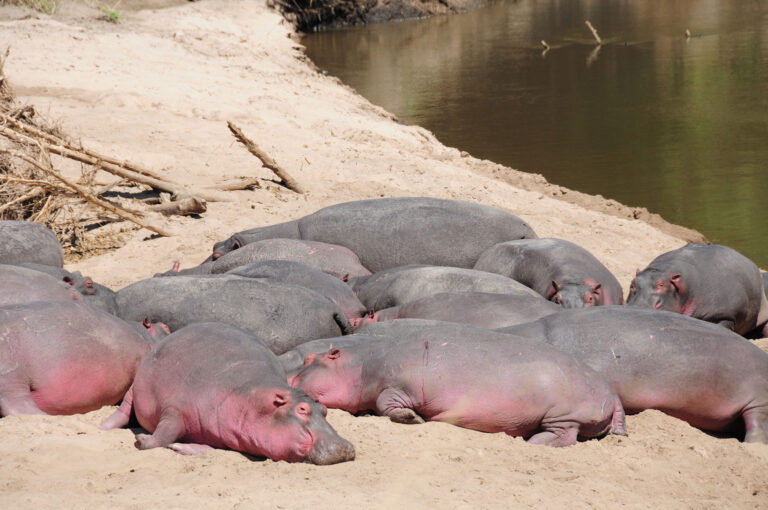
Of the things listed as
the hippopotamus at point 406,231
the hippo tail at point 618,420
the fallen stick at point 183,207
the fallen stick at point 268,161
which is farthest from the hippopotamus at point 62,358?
the fallen stick at point 268,161

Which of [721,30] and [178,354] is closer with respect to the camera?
[178,354]

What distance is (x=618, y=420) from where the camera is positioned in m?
4.77

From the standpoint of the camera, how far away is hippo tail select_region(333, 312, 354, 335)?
5789 millimetres

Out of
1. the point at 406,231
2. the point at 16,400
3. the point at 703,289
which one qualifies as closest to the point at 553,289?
the point at 703,289

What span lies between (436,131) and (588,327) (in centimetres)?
1184

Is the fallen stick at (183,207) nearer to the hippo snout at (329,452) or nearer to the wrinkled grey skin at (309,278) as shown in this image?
the wrinkled grey skin at (309,278)

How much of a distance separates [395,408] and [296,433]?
0.80 meters

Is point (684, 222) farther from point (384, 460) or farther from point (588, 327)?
point (384, 460)

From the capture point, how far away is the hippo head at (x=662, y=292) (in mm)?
6730

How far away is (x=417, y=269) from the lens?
6.77 m

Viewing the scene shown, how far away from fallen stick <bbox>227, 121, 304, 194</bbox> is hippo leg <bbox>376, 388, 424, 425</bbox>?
5715mm

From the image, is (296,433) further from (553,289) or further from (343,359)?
(553,289)

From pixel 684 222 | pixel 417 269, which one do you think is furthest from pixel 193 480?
pixel 684 222

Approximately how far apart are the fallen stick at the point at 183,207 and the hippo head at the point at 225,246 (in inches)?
51.1
